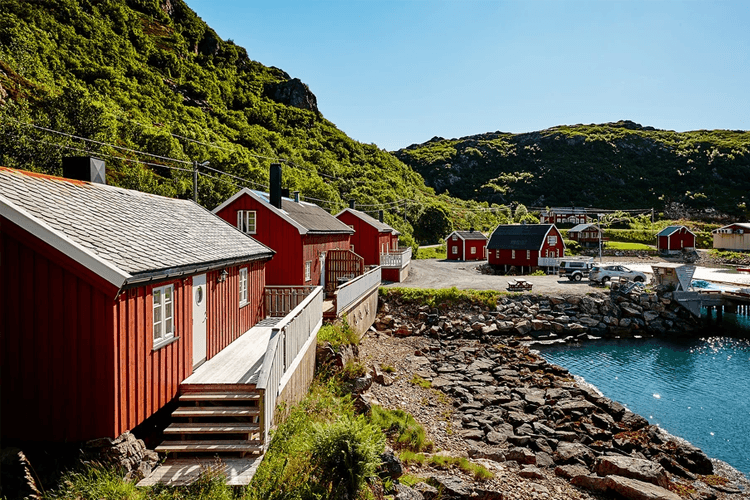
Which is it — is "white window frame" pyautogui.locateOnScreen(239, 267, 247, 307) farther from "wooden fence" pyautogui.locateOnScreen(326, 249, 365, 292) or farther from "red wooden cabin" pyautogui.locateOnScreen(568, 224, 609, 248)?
"red wooden cabin" pyautogui.locateOnScreen(568, 224, 609, 248)

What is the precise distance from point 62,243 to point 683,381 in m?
27.2

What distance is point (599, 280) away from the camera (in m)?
37.3

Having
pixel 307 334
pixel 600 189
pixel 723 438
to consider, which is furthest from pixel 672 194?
pixel 307 334

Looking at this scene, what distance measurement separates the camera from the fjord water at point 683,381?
55.1 feet

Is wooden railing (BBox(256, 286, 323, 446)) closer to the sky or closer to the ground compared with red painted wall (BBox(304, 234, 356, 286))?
closer to the ground

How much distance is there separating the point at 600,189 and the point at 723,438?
14372 centimetres

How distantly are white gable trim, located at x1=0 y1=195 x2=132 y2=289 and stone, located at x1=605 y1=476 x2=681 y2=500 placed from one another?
12.2m

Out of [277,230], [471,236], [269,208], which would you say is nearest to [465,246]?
[471,236]

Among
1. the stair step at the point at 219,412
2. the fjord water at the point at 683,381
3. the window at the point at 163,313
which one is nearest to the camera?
the stair step at the point at 219,412

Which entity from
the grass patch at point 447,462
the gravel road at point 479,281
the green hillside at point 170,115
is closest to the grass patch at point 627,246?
the gravel road at point 479,281

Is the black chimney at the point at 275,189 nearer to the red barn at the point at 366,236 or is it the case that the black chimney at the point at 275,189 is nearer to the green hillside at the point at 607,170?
the red barn at the point at 366,236

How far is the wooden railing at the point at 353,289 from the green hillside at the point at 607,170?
123 m

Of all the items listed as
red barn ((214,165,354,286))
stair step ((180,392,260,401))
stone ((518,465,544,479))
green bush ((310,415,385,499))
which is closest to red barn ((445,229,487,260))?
red barn ((214,165,354,286))

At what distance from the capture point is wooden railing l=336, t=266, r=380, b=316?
19.2 m
